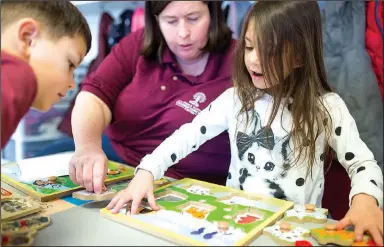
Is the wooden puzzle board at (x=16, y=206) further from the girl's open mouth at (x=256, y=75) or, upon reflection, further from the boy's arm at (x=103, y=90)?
the girl's open mouth at (x=256, y=75)

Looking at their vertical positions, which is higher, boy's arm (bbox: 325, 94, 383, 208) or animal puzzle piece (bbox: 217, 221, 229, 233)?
boy's arm (bbox: 325, 94, 383, 208)

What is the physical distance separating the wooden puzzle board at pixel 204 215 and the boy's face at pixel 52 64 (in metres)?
0.17

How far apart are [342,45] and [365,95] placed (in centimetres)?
15

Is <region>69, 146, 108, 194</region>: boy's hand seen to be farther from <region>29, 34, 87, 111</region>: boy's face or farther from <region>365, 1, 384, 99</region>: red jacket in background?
<region>365, 1, 384, 99</region>: red jacket in background

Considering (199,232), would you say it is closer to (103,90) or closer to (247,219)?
(247,219)

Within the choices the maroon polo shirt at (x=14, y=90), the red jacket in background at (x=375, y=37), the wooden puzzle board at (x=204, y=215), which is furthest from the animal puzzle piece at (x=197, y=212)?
the red jacket in background at (x=375, y=37)

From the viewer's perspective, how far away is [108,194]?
0.53 meters

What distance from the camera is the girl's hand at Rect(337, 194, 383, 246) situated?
0.40 m

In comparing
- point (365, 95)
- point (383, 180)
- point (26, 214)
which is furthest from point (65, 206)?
point (365, 95)

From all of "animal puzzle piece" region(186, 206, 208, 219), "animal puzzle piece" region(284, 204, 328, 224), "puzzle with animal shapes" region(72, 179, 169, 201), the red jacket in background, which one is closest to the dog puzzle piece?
"puzzle with animal shapes" region(72, 179, 169, 201)

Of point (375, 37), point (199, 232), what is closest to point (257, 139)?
point (199, 232)

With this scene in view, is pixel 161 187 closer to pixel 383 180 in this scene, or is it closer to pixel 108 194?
pixel 108 194

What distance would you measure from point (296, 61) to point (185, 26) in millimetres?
225

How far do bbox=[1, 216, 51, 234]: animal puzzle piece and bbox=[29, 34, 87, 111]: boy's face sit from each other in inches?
5.2
